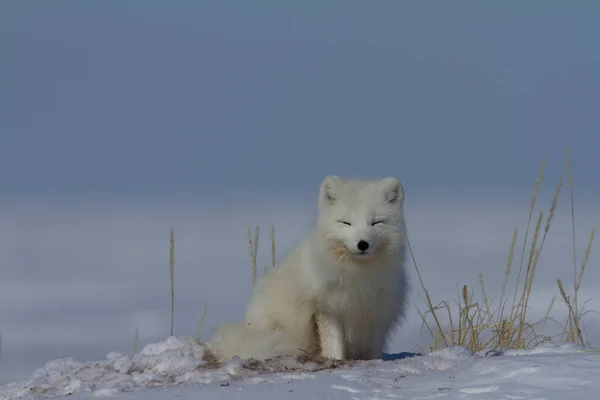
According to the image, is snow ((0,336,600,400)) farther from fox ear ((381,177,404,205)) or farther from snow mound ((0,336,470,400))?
fox ear ((381,177,404,205))

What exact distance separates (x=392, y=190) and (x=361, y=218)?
0.36 m

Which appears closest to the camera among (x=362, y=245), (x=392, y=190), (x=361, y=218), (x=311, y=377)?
(x=311, y=377)

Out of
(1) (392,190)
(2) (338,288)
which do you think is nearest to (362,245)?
(2) (338,288)

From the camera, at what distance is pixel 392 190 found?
5.14 m

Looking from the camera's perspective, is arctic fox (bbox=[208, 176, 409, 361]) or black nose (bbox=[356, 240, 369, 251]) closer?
black nose (bbox=[356, 240, 369, 251])

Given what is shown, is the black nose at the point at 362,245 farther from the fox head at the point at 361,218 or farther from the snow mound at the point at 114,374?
the snow mound at the point at 114,374

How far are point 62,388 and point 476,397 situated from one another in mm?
2061

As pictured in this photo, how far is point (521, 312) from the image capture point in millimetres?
5855

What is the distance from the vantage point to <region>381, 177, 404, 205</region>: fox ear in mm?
5117

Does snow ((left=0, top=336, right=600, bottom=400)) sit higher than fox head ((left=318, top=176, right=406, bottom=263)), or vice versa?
fox head ((left=318, top=176, right=406, bottom=263))

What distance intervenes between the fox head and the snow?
695 mm

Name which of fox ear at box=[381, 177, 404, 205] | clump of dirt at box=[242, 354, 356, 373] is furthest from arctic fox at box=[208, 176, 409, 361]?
clump of dirt at box=[242, 354, 356, 373]

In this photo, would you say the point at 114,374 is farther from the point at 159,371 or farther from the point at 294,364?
the point at 294,364

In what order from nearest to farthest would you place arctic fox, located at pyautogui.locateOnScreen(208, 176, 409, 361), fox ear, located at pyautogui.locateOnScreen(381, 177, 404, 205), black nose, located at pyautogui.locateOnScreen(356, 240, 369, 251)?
black nose, located at pyautogui.locateOnScreen(356, 240, 369, 251)
arctic fox, located at pyautogui.locateOnScreen(208, 176, 409, 361)
fox ear, located at pyautogui.locateOnScreen(381, 177, 404, 205)
